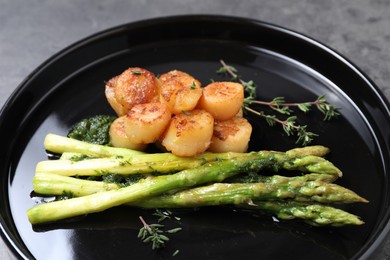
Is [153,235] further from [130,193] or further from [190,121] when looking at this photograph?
[190,121]

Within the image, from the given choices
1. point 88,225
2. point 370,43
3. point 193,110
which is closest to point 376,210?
point 193,110

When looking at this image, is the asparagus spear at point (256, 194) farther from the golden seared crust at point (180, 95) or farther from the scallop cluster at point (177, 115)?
the golden seared crust at point (180, 95)

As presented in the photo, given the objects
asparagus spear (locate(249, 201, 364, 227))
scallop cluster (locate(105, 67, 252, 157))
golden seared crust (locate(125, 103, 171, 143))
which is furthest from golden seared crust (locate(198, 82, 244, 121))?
asparagus spear (locate(249, 201, 364, 227))

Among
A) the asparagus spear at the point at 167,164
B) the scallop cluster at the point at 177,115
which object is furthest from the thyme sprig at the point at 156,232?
the scallop cluster at the point at 177,115

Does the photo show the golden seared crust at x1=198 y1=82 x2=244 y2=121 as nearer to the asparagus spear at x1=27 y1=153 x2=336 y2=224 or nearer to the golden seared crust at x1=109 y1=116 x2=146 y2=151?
the asparagus spear at x1=27 y1=153 x2=336 y2=224

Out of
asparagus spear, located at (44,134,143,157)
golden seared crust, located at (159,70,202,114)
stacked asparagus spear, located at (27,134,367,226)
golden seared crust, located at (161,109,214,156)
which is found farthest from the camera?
asparagus spear, located at (44,134,143,157)

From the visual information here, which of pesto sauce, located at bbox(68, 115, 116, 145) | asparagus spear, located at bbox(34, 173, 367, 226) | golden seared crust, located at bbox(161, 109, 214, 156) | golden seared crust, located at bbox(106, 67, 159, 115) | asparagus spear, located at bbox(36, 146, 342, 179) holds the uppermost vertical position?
golden seared crust, located at bbox(106, 67, 159, 115)

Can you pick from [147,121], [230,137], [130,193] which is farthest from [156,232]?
[230,137]
